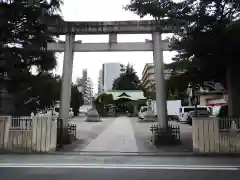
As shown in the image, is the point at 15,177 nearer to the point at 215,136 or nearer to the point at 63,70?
the point at 215,136

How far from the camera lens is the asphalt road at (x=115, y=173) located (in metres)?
9.07

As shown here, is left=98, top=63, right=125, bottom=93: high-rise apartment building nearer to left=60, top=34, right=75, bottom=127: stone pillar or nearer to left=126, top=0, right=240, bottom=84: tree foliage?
left=60, top=34, right=75, bottom=127: stone pillar

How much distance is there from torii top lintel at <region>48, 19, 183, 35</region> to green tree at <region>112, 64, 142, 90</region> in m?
89.0

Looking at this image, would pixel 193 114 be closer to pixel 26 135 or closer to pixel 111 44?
pixel 111 44

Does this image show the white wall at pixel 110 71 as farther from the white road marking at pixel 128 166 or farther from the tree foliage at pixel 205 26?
the white road marking at pixel 128 166

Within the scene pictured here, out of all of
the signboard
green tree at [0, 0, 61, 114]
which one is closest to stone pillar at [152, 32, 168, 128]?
the signboard

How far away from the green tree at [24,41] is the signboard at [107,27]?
32.4 inches

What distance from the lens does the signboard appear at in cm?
1833

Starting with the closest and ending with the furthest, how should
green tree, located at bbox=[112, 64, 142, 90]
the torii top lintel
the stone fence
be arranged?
the stone fence
the torii top lintel
green tree, located at bbox=[112, 64, 142, 90]

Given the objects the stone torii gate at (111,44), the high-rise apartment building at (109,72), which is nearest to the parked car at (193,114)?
the stone torii gate at (111,44)

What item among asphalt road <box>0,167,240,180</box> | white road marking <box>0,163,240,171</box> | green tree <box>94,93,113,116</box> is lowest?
white road marking <box>0,163,240,171</box>

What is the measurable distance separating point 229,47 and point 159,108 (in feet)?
18.3

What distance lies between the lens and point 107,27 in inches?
733

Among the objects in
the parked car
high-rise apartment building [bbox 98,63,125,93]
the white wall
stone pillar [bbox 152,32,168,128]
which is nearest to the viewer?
stone pillar [bbox 152,32,168,128]
